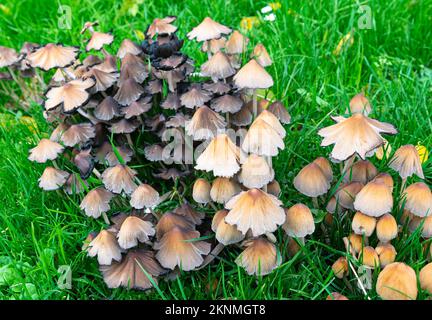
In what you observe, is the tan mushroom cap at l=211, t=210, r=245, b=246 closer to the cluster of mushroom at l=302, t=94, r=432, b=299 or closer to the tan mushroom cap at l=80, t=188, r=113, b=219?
the cluster of mushroom at l=302, t=94, r=432, b=299

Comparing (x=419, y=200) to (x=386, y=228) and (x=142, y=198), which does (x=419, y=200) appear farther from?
(x=142, y=198)

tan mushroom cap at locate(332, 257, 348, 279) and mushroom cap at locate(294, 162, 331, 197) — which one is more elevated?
mushroom cap at locate(294, 162, 331, 197)

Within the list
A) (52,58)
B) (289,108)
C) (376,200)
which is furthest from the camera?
(289,108)

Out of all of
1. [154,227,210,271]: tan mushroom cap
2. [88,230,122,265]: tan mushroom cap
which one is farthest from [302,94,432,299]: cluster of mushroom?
[88,230,122,265]: tan mushroom cap

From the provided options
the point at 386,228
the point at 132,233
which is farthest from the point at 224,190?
the point at 386,228
